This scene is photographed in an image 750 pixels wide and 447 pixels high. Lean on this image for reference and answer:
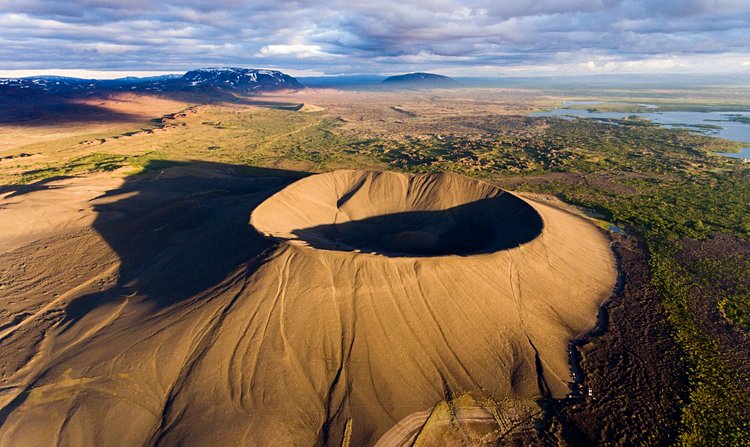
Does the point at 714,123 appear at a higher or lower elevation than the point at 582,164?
higher

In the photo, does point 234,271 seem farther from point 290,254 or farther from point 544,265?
point 544,265

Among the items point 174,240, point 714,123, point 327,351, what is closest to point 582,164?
point 327,351

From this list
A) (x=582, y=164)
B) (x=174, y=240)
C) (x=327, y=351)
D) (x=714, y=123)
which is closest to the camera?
(x=327, y=351)

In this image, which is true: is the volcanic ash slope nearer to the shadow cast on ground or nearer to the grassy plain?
the shadow cast on ground

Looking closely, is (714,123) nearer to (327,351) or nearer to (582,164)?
(582,164)

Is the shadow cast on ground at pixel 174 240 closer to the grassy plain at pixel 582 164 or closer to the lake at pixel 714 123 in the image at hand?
the grassy plain at pixel 582 164

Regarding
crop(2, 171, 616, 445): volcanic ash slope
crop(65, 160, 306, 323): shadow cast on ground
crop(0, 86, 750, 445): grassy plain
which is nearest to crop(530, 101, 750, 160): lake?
crop(0, 86, 750, 445): grassy plain

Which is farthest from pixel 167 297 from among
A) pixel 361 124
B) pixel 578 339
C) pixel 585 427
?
pixel 361 124

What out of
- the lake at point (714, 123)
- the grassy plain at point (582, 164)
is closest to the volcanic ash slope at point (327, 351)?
the grassy plain at point (582, 164)
